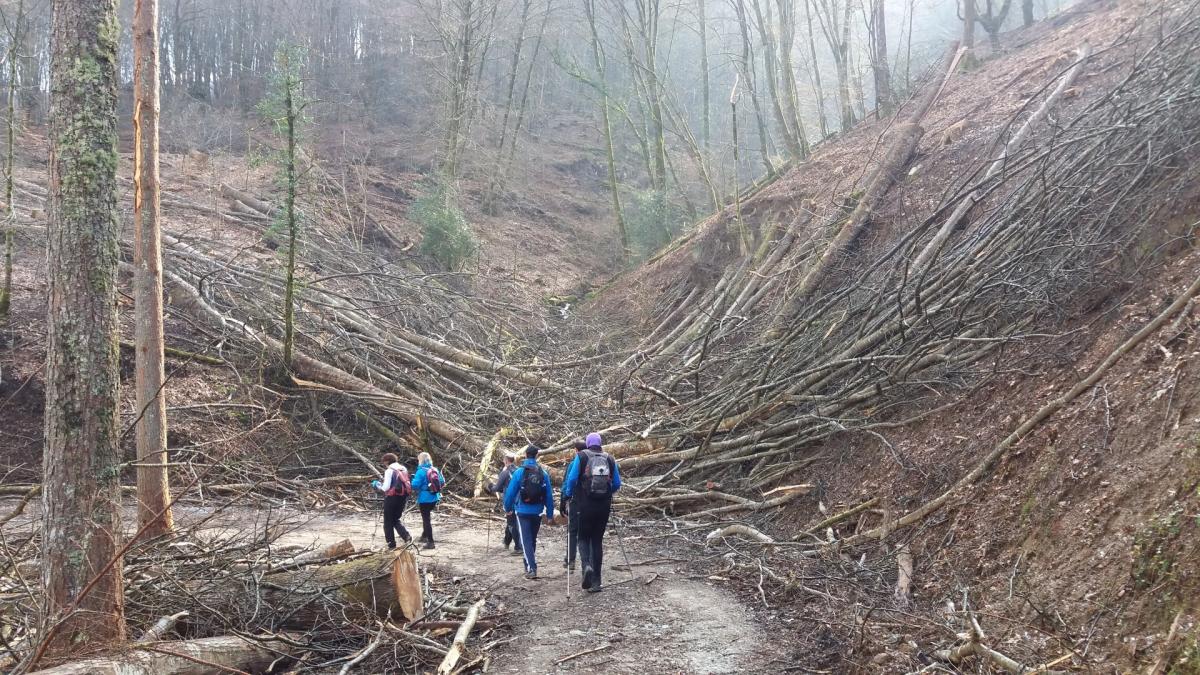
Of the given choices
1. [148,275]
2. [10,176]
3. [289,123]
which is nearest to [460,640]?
[148,275]

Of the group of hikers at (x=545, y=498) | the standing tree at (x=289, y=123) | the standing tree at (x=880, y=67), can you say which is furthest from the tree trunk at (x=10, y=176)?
the standing tree at (x=880, y=67)

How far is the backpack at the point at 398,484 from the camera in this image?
333 inches

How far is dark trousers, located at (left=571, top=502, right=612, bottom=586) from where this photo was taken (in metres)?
7.26

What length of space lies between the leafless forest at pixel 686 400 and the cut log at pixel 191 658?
0.08 feet

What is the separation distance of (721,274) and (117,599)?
16.0 m

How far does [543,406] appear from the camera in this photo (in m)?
13.8

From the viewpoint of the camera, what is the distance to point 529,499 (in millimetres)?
7773

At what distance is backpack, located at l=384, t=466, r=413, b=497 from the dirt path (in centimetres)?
81

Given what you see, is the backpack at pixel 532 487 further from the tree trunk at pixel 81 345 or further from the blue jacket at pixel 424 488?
the tree trunk at pixel 81 345

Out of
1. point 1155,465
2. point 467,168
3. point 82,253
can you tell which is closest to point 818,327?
point 1155,465

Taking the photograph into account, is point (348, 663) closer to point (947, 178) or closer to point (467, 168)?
point (947, 178)

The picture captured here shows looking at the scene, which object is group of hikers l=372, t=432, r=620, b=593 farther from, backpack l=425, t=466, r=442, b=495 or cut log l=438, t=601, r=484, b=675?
cut log l=438, t=601, r=484, b=675

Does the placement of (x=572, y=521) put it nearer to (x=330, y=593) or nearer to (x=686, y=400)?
(x=330, y=593)

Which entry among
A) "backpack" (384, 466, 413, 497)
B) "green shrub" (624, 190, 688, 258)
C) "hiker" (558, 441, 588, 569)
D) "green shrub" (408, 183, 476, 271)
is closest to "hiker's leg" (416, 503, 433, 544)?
"backpack" (384, 466, 413, 497)
